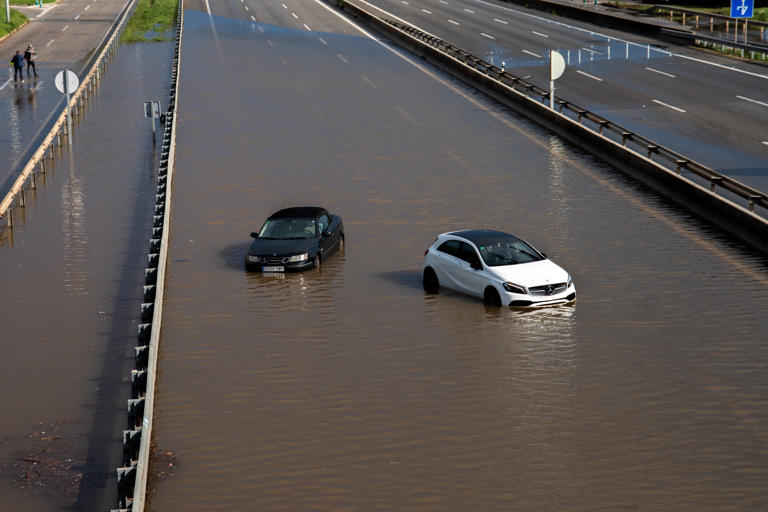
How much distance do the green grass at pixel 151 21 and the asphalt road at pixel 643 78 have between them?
16176mm

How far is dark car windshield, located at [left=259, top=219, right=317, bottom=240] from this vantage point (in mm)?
24969

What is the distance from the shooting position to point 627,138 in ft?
114

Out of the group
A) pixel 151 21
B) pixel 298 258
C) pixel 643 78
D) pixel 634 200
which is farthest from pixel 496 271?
pixel 151 21

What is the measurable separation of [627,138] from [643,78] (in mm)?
18149

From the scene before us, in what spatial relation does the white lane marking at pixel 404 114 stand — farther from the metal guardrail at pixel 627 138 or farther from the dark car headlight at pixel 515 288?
the dark car headlight at pixel 515 288

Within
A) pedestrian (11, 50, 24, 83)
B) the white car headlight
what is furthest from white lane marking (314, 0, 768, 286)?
pedestrian (11, 50, 24, 83)

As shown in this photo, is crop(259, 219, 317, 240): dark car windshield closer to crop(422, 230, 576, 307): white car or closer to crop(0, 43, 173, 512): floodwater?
crop(0, 43, 173, 512): floodwater

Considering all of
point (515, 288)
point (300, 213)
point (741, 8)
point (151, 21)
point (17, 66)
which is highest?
point (741, 8)

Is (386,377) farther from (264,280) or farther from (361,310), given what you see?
(264,280)

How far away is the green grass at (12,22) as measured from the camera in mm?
81531

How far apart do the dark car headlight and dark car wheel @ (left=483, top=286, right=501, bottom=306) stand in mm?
291

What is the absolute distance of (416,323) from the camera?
19.9 meters

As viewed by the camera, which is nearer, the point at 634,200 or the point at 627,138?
the point at 634,200

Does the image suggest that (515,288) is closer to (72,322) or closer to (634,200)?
(72,322)
